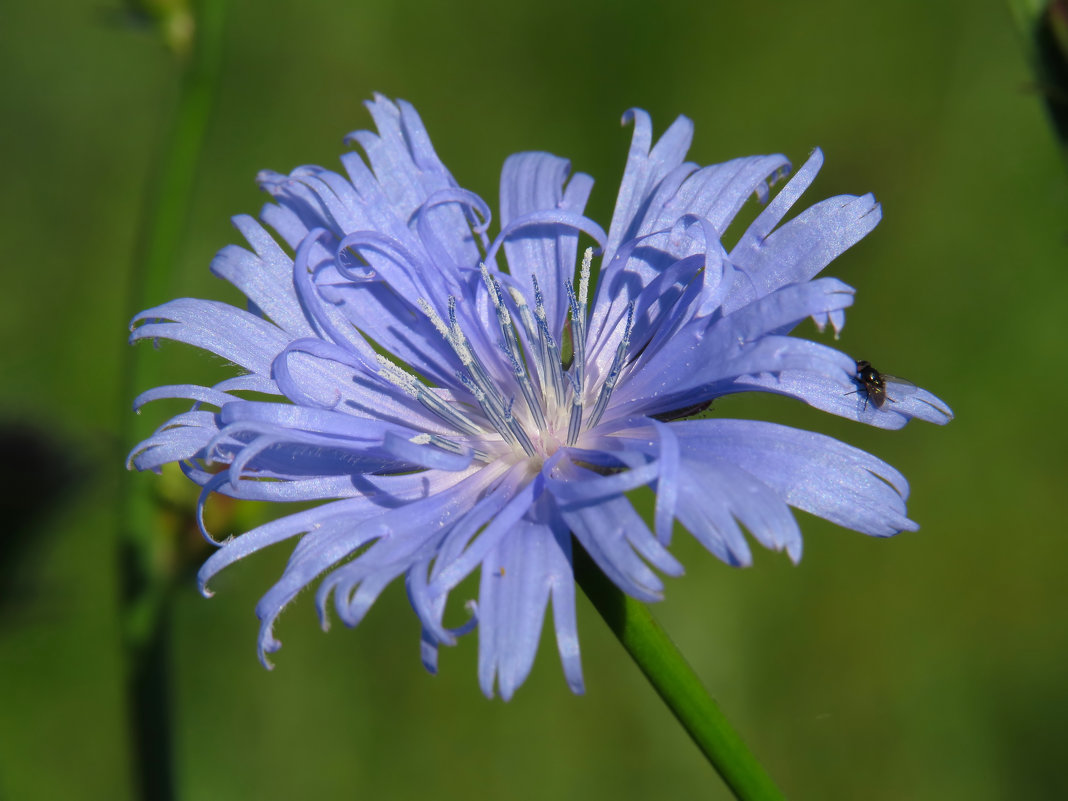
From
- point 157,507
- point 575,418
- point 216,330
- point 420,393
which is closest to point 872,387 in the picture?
point 575,418

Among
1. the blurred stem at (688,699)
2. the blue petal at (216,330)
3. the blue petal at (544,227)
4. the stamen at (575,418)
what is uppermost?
the blue petal at (544,227)

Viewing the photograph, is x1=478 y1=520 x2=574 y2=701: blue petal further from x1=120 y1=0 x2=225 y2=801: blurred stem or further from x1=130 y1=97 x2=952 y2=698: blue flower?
Result: x1=120 y1=0 x2=225 y2=801: blurred stem

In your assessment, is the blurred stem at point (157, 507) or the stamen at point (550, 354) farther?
the blurred stem at point (157, 507)

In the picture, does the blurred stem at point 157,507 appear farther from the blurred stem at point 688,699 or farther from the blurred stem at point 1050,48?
the blurred stem at point 1050,48

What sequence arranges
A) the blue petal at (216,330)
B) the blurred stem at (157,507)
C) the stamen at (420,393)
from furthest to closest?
1. the blurred stem at (157,507)
2. the stamen at (420,393)
3. the blue petal at (216,330)

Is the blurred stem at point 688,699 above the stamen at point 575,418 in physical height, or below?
below

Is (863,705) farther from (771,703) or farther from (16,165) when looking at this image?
(16,165)

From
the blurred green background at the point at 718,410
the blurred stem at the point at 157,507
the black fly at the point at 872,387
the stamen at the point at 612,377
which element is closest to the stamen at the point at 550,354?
the stamen at the point at 612,377

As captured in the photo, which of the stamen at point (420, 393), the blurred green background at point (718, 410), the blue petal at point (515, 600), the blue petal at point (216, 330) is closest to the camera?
the blue petal at point (515, 600)

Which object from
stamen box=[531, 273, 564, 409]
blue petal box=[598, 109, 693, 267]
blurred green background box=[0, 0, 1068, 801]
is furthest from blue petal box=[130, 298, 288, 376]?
blurred green background box=[0, 0, 1068, 801]
